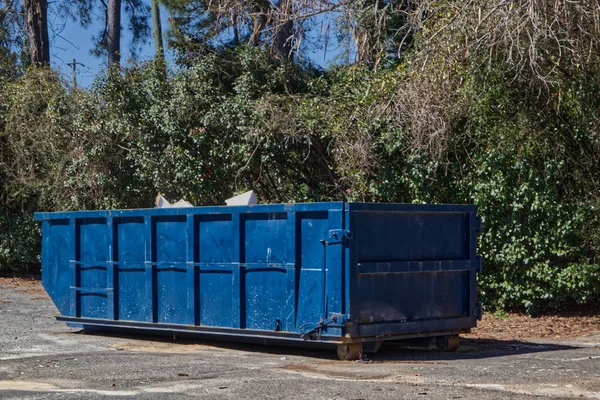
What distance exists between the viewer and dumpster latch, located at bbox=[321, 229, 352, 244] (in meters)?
9.25

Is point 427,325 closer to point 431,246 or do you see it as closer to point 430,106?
point 431,246

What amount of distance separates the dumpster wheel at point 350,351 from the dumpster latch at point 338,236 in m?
1.15

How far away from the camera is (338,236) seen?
9273mm

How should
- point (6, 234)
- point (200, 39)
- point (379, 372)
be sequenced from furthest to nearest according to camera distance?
1. point (6, 234)
2. point (200, 39)
3. point (379, 372)

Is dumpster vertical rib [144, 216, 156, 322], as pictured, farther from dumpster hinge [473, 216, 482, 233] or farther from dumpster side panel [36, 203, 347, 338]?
dumpster hinge [473, 216, 482, 233]

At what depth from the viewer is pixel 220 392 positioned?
24.4ft

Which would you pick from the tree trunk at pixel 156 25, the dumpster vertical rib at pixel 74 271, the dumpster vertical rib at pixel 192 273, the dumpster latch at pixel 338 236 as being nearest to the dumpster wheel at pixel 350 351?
the dumpster latch at pixel 338 236

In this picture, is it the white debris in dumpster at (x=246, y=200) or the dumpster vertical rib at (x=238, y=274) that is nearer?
the dumpster vertical rib at (x=238, y=274)

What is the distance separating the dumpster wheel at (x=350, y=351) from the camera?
948cm

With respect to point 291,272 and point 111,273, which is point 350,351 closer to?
point 291,272

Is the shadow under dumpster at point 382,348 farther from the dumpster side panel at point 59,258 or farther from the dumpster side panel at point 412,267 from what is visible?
the dumpster side panel at point 59,258

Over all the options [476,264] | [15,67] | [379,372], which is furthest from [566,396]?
[15,67]

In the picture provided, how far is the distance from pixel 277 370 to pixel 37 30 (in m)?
19.5

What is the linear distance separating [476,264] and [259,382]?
12.7 ft
